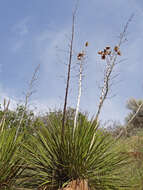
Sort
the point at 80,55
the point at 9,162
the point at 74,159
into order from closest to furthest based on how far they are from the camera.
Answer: the point at 74,159 → the point at 9,162 → the point at 80,55

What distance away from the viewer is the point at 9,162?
10.8 feet

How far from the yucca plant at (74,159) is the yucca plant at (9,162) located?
0.18 meters

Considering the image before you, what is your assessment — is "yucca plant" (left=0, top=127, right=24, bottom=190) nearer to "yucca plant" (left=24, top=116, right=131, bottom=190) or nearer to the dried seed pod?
"yucca plant" (left=24, top=116, right=131, bottom=190)

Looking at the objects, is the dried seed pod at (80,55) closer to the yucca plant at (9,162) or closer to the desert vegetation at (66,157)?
the desert vegetation at (66,157)

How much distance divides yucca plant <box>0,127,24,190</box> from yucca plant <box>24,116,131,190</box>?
0.18 metres

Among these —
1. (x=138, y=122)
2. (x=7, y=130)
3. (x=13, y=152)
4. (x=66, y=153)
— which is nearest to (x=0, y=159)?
(x=13, y=152)

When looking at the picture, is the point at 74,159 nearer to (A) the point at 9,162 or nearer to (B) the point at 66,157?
(B) the point at 66,157

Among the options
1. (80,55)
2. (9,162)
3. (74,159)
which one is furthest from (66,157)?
(80,55)

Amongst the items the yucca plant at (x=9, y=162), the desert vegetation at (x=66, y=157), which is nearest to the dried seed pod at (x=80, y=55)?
the desert vegetation at (x=66, y=157)

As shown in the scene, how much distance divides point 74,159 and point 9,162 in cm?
103

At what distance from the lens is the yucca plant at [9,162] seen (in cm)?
322

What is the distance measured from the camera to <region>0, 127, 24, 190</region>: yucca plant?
10.6 feet

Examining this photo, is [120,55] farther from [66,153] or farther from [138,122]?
[138,122]

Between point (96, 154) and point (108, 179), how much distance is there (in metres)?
0.38
